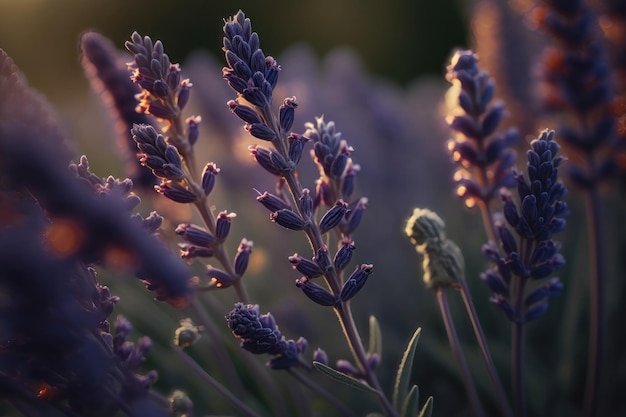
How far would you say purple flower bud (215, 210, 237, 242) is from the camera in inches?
39.2

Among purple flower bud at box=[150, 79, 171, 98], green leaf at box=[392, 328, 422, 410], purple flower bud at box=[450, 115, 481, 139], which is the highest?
purple flower bud at box=[450, 115, 481, 139]

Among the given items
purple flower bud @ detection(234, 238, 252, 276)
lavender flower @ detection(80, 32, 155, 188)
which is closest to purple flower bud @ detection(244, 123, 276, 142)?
purple flower bud @ detection(234, 238, 252, 276)

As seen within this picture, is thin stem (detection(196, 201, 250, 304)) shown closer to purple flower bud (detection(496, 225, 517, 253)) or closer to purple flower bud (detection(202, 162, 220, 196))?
purple flower bud (detection(202, 162, 220, 196))

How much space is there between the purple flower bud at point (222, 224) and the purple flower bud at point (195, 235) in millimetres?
15

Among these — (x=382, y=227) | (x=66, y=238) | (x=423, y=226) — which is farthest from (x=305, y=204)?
(x=382, y=227)

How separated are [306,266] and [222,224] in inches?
6.9

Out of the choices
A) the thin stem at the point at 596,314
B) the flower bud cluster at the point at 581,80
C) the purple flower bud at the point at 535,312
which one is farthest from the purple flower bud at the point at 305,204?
the flower bud cluster at the point at 581,80

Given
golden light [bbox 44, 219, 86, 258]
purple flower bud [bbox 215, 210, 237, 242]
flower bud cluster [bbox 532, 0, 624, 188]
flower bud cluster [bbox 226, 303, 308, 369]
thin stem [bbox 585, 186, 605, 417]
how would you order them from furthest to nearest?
1. flower bud cluster [bbox 532, 0, 624, 188]
2. thin stem [bbox 585, 186, 605, 417]
3. purple flower bud [bbox 215, 210, 237, 242]
4. flower bud cluster [bbox 226, 303, 308, 369]
5. golden light [bbox 44, 219, 86, 258]

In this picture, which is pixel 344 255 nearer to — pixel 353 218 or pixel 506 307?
pixel 353 218

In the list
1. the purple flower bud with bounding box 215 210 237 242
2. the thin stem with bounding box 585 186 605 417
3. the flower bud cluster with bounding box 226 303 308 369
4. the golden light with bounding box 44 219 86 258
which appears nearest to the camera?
the golden light with bounding box 44 219 86 258

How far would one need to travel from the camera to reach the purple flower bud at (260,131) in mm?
905

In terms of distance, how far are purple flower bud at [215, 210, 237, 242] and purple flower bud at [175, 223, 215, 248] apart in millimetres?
15

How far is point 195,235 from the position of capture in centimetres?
99

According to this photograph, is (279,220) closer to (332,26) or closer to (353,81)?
(353,81)
